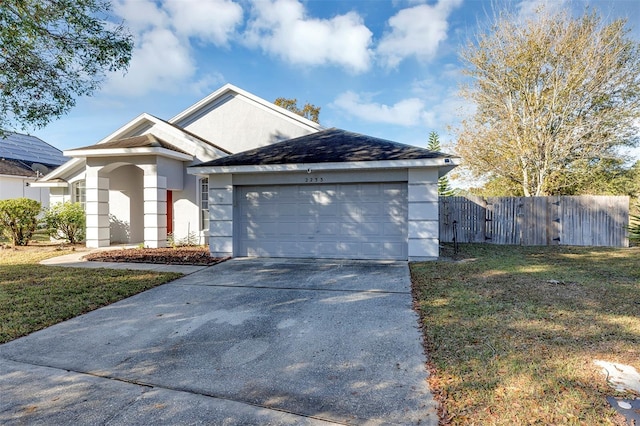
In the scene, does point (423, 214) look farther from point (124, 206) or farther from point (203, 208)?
point (124, 206)

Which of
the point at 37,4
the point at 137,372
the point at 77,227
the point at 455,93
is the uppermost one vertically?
the point at 455,93

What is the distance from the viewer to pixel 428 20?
11875 millimetres

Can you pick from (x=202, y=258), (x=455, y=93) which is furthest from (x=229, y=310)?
(x=455, y=93)

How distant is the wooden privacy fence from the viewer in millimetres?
12789

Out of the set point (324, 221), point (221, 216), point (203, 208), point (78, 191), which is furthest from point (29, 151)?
point (324, 221)

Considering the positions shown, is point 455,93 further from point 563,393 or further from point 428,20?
point 563,393

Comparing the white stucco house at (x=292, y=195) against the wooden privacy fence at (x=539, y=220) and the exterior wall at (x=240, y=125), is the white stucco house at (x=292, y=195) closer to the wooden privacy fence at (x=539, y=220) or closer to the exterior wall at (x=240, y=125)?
the exterior wall at (x=240, y=125)

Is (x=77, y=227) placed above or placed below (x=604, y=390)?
above

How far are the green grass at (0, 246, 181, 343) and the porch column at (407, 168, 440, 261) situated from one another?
585cm

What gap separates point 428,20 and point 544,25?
821 cm

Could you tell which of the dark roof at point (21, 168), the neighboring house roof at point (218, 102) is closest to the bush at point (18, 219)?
the neighboring house roof at point (218, 102)

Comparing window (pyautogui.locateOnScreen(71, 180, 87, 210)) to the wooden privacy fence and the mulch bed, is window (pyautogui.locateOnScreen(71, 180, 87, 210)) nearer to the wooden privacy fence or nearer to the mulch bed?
the mulch bed

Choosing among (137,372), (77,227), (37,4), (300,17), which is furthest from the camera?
(77,227)

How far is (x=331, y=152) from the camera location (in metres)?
9.67
